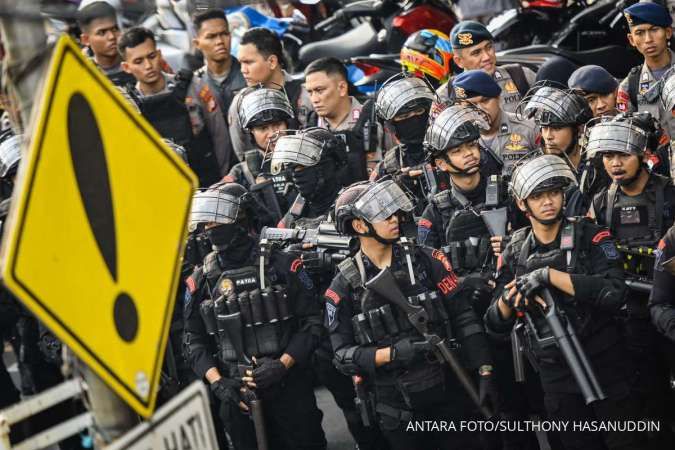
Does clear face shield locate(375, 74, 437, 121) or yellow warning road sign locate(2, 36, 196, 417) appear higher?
yellow warning road sign locate(2, 36, 196, 417)

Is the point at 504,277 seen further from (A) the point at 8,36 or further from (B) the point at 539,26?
(B) the point at 539,26

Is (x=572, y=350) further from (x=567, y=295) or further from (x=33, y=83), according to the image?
(x=33, y=83)

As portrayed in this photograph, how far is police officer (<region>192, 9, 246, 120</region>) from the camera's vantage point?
38.4ft

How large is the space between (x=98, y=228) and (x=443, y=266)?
4.00m

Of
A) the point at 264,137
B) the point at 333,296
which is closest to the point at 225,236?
the point at 333,296

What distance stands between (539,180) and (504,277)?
2.19ft

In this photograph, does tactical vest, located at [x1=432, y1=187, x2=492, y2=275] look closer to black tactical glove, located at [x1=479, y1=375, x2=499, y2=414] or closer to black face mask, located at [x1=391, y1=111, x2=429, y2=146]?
black tactical glove, located at [x1=479, y1=375, x2=499, y2=414]

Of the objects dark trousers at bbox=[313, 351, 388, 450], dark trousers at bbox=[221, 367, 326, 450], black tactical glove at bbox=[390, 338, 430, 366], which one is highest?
black tactical glove at bbox=[390, 338, 430, 366]

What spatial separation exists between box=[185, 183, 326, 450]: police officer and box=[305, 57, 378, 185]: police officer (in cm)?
179

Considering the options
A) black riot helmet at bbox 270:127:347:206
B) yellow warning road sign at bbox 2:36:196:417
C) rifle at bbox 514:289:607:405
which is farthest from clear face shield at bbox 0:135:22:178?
yellow warning road sign at bbox 2:36:196:417

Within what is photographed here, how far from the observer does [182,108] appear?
36.1ft

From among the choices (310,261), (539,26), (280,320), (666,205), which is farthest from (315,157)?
(539,26)

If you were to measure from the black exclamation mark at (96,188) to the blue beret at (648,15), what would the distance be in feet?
21.5

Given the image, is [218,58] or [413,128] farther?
[218,58]
